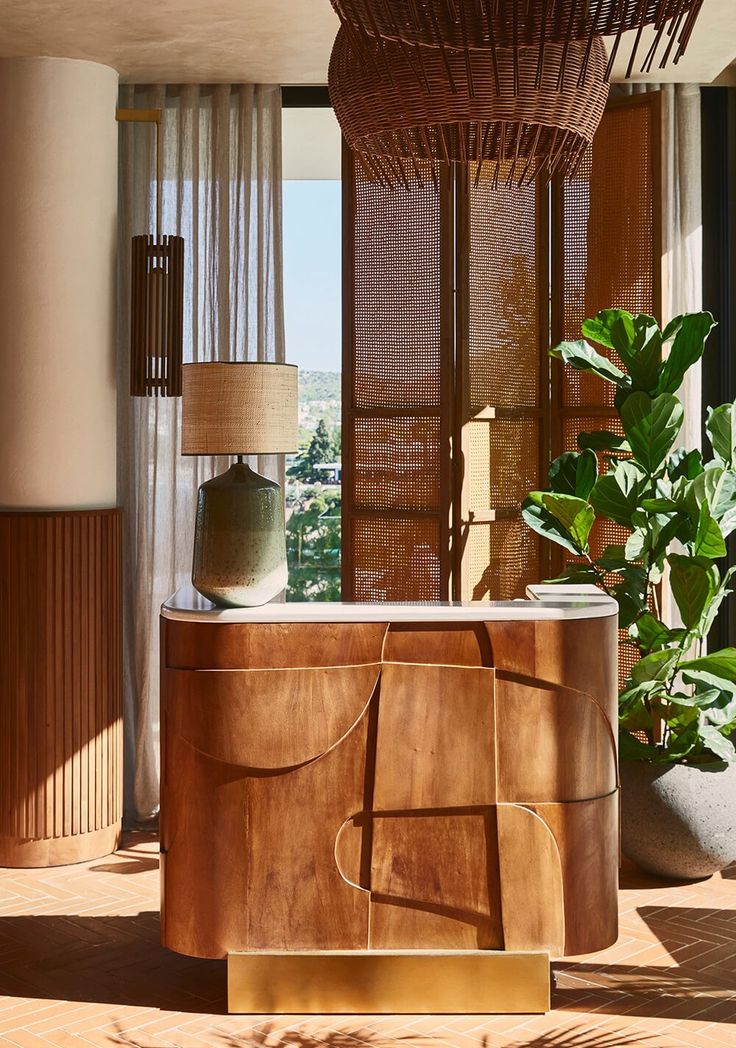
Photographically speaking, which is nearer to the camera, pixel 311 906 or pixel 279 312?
pixel 311 906

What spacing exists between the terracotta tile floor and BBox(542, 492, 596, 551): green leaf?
1375 mm

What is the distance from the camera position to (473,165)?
4887mm

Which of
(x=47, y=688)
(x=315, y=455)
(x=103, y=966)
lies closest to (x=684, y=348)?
(x=315, y=455)

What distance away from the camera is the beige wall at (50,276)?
475 centimetres

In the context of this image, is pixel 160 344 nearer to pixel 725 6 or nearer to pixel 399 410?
pixel 399 410

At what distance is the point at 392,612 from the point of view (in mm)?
3287

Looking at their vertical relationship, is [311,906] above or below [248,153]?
below

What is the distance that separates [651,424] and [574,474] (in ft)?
1.31

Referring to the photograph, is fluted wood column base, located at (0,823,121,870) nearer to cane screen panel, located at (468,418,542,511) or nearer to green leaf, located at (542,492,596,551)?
cane screen panel, located at (468,418,542,511)

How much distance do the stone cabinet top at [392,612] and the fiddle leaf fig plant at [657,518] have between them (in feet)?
3.12

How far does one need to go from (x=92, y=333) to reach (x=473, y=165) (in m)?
1.75

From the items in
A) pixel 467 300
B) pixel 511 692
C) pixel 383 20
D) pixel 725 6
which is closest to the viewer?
Answer: pixel 383 20

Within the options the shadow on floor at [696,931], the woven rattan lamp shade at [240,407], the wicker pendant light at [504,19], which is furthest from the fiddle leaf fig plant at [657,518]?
the wicker pendant light at [504,19]

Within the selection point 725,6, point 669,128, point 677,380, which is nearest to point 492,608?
point 677,380
